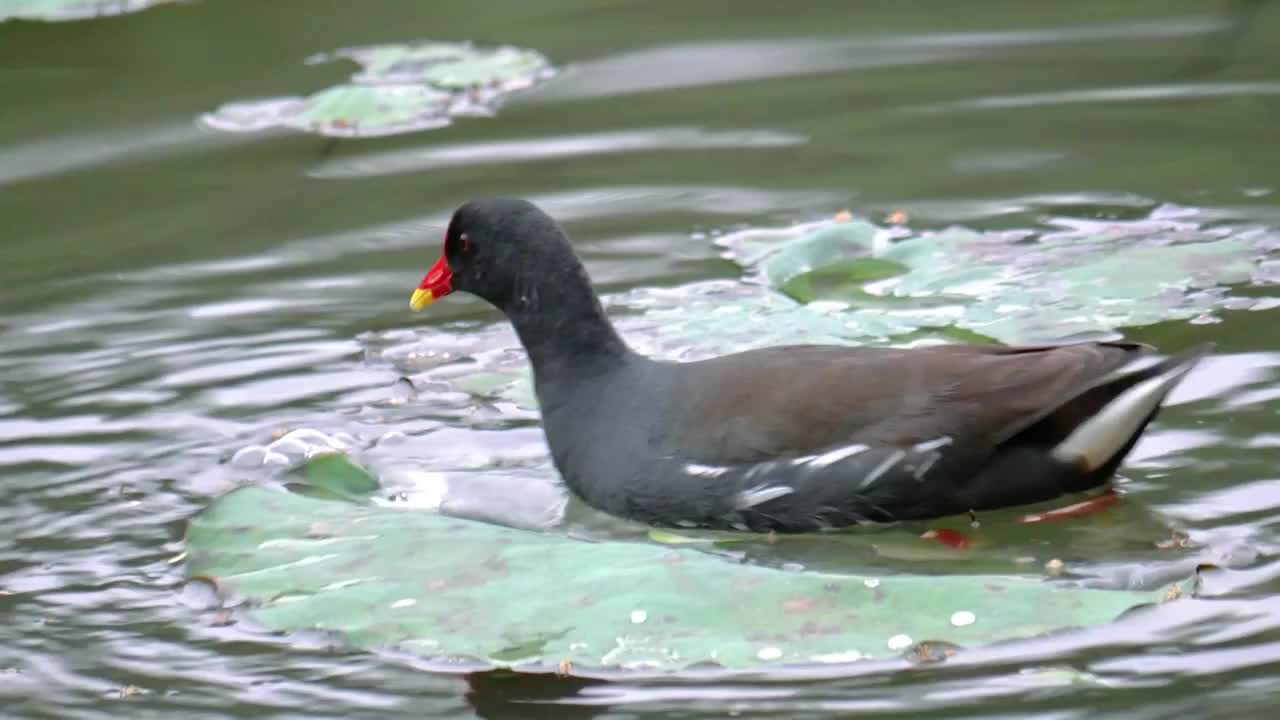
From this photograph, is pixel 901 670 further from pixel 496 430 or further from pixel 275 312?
pixel 275 312

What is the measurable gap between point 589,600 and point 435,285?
1771 mm

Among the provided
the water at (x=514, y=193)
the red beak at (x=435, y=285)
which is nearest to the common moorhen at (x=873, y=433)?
the water at (x=514, y=193)

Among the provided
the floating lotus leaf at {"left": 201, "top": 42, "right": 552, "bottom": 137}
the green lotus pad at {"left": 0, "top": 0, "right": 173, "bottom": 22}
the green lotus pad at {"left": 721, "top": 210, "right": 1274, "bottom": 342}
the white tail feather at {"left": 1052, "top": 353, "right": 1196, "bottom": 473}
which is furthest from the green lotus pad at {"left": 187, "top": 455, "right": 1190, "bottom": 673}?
the green lotus pad at {"left": 0, "top": 0, "right": 173, "bottom": 22}

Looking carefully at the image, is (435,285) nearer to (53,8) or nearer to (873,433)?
(873,433)

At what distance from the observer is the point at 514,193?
787 centimetres

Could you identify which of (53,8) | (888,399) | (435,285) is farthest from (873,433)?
(53,8)

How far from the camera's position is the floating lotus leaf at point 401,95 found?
8.14 metres

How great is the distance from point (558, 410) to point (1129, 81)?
403 centimetres

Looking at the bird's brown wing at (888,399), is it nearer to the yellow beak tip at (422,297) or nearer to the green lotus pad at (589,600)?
the green lotus pad at (589,600)

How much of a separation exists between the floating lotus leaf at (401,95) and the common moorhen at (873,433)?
10.7 ft

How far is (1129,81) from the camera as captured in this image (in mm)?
8547

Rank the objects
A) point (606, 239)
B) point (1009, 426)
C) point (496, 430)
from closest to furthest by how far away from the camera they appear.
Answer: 1. point (1009, 426)
2. point (496, 430)
3. point (606, 239)

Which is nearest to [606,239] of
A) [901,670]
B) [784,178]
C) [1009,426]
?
[784,178]

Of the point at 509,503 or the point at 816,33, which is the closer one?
the point at 509,503
